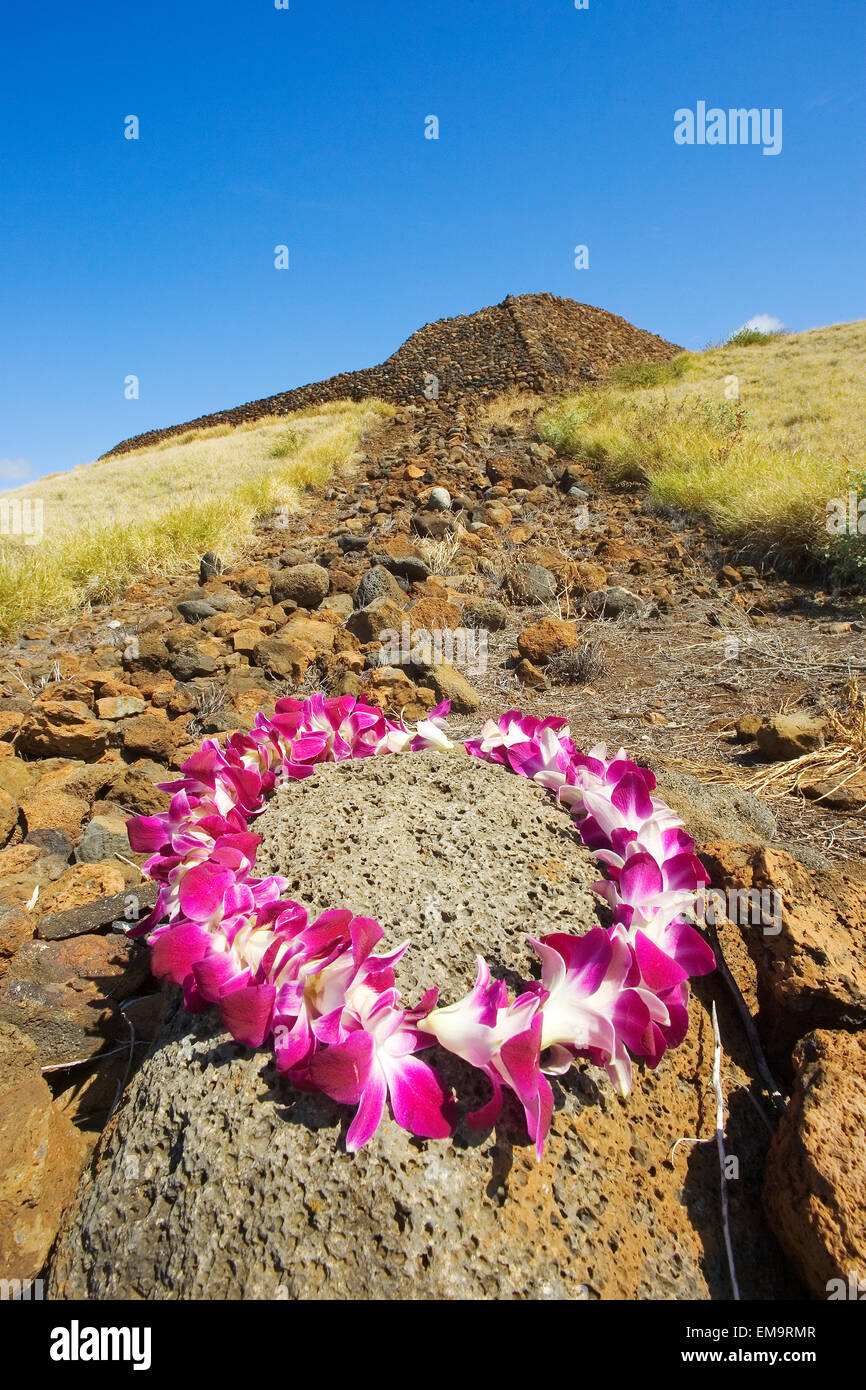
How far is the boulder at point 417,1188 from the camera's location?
2.69 ft

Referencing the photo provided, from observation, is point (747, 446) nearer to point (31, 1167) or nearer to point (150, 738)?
point (150, 738)

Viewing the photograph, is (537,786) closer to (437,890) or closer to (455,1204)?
(437,890)

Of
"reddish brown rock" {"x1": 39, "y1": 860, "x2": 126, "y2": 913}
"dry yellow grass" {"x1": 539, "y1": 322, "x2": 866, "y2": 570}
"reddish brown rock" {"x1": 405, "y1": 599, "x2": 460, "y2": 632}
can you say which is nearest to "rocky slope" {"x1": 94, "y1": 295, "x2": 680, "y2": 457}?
"dry yellow grass" {"x1": 539, "y1": 322, "x2": 866, "y2": 570}

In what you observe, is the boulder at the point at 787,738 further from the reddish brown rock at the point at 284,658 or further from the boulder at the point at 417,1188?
the reddish brown rock at the point at 284,658

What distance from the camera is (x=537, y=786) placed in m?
1.60

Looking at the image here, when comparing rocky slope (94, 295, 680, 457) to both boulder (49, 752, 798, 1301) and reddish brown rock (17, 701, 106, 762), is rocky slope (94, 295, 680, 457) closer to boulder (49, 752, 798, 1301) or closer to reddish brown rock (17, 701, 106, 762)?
reddish brown rock (17, 701, 106, 762)

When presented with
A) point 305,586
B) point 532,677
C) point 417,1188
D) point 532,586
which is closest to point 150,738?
point 532,677

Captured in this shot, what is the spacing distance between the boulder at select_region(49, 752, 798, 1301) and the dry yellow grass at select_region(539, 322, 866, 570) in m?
4.48

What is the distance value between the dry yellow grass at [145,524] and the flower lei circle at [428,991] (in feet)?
15.3

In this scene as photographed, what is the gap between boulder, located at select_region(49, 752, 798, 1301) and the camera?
82 cm

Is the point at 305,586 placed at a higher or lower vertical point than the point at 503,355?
lower

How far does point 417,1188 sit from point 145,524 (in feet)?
25.5

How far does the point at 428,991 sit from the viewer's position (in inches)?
38.7
